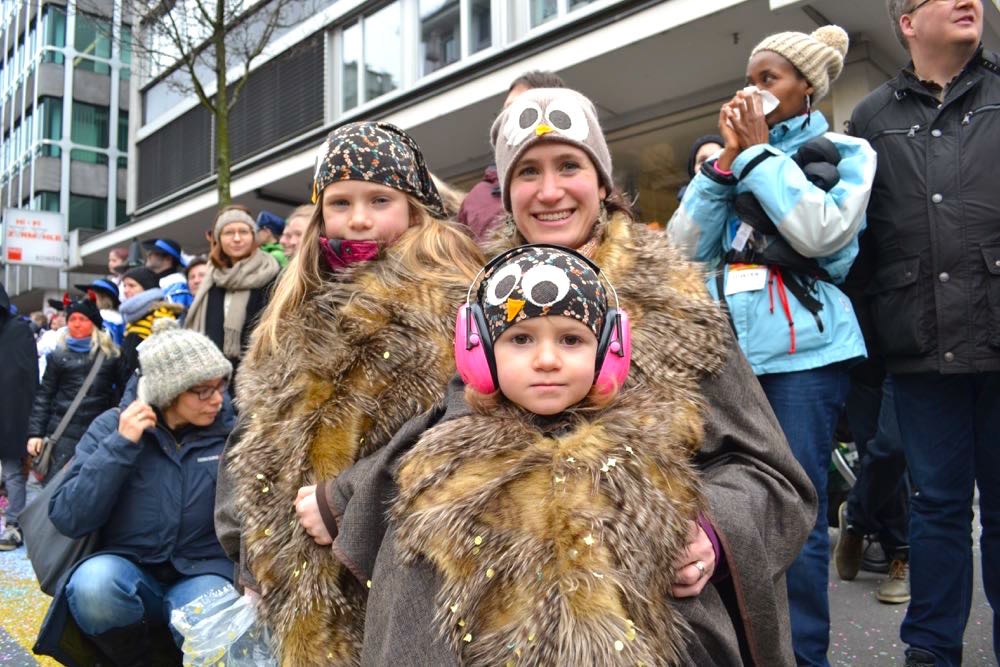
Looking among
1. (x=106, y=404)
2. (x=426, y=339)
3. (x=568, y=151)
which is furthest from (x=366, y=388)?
(x=106, y=404)

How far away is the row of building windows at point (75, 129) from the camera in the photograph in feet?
99.7

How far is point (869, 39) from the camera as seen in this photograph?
7406 mm

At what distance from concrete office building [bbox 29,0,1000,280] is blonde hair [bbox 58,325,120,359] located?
14.6 feet

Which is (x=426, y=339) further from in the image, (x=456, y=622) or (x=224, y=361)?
(x=224, y=361)

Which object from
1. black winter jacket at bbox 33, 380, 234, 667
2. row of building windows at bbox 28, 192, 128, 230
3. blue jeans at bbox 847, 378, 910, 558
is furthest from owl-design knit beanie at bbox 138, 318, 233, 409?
row of building windows at bbox 28, 192, 128, 230

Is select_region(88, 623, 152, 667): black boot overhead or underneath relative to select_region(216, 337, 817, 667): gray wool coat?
underneath

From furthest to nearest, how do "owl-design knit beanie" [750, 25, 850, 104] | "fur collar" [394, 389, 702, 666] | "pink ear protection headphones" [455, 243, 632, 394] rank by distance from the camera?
"owl-design knit beanie" [750, 25, 850, 104]
"pink ear protection headphones" [455, 243, 632, 394]
"fur collar" [394, 389, 702, 666]

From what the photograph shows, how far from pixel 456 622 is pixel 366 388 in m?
0.70

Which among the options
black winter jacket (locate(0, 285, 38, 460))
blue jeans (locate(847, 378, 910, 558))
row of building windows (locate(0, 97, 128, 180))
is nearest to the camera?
blue jeans (locate(847, 378, 910, 558))

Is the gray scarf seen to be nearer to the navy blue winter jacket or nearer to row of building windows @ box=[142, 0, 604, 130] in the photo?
the navy blue winter jacket

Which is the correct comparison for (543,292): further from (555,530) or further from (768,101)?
(768,101)

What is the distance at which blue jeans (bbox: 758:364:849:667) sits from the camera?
259 cm

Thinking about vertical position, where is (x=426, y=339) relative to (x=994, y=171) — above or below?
below

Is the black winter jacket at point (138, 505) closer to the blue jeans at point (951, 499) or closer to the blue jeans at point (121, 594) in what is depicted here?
the blue jeans at point (121, 594)
